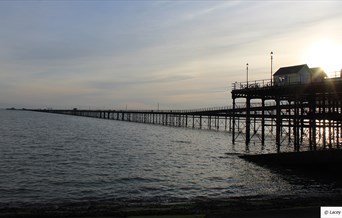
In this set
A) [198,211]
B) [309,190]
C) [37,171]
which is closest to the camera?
[198,211]

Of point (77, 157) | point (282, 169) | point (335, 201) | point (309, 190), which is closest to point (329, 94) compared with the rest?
point (282, 169)

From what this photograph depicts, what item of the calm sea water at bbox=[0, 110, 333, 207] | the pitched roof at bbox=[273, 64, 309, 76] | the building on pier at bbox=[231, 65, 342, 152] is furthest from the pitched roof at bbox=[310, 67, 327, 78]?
the calm sea water at bbox=[0, 110, 333, 207]

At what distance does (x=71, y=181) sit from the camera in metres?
19.7

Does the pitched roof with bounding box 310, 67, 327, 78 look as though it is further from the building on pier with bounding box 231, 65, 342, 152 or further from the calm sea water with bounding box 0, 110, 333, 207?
the calm sea water with bounding box 0, 110, 333, 207

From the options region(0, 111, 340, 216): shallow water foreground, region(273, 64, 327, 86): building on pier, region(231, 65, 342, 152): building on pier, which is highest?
region(273, 64, 327, 86): building on pier

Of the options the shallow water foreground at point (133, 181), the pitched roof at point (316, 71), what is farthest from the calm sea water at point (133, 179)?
the pitched roof at point (316, 71)

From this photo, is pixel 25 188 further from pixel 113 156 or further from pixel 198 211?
pixel 113 156

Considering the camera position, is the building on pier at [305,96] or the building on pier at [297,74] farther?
the building on pier at [297,74]

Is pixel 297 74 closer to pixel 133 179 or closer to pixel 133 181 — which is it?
pixel 133 179

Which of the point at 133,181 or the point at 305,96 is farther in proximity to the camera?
the point at 305,96

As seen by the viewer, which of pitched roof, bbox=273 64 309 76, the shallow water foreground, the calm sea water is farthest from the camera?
pitched roof, bbox=273 64 309 76

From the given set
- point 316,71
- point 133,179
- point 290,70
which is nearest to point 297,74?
point 290,70

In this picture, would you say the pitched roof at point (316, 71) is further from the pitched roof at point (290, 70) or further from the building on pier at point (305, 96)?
the pitched roof at point (290, 70)

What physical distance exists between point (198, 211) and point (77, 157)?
2031 cm
